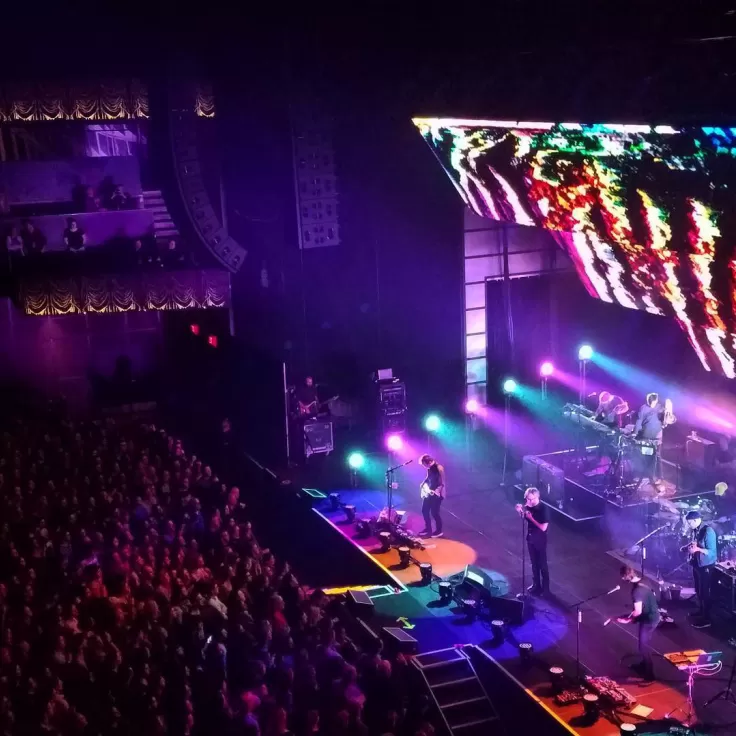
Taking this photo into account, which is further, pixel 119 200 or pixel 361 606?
pixel 119 200

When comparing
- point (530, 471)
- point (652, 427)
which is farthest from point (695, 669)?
point (530, 471)

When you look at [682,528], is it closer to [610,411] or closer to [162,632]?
[610,411]

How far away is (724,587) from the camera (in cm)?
1059

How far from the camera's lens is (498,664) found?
9.35 meters

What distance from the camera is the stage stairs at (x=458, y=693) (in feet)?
29.5

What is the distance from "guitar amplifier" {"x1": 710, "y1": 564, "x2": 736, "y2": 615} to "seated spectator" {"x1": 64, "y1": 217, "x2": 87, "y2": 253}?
12304 millimetres

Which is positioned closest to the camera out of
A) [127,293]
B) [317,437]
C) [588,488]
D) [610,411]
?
[588,488]

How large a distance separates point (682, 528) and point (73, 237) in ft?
38.8

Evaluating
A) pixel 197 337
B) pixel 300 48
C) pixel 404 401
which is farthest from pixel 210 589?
pixel 197 337

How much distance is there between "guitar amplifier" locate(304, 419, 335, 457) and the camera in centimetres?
1548

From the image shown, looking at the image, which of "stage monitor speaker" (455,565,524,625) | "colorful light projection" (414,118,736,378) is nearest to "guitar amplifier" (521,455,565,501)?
"colorful light projection" (414,118,736,378)

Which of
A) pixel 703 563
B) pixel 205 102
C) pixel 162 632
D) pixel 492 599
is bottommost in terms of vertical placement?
pixel 492 599

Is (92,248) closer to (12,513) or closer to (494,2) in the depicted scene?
(12,513)

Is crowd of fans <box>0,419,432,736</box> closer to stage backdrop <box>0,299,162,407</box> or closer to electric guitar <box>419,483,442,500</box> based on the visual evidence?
electric guitar <box>419,483,442,500</box>
